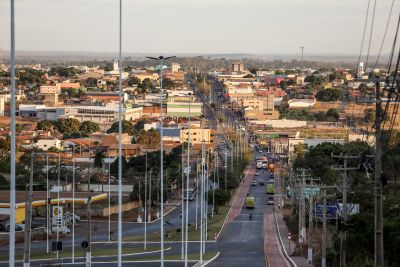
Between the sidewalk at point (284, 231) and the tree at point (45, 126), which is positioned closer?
the sidewalk at point (284, 231)

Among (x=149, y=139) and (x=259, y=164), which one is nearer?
(x=259, y=164)

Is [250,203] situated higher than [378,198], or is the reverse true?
[378,198]

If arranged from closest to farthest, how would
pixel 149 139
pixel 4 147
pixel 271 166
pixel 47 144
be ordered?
Answer: pixel 4 147
pixel 47 144
pixel 271 166
pixel 149 139

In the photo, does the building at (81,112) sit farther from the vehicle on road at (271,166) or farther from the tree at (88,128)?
the vehicle on road at (271,166)

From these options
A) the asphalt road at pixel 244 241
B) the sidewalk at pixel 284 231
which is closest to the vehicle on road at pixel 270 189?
the sidewalk at pixel 284 231

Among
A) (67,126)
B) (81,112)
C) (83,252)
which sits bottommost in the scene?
(81,112)

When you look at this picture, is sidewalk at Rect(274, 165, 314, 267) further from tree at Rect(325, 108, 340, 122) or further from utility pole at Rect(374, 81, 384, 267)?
tree at Rect(325, 108, 340, 122)

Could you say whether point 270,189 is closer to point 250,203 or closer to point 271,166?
point 250,203

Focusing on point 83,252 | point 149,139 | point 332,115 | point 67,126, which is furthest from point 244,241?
point 332,115

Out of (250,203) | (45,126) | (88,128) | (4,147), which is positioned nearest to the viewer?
(250,203)
